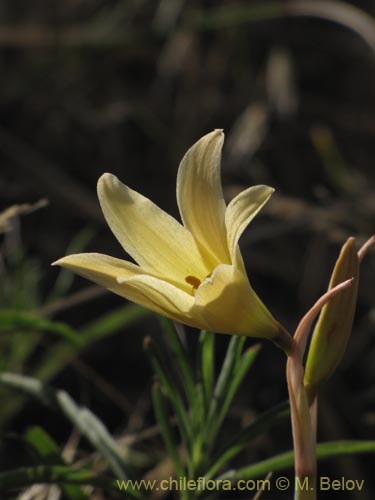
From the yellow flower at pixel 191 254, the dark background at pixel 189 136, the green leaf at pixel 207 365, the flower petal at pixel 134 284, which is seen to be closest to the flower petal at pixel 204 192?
the yellow flower at pixel 191 254

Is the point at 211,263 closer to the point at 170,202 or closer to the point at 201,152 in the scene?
the point at 201,152

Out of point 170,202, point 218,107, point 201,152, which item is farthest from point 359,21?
point 201,152

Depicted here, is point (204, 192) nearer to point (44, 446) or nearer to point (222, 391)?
point (222, 391)

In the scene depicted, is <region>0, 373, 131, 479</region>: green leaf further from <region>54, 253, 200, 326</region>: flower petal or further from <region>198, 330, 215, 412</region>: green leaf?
<region>54, 253, 200, 326</region>: flower petal

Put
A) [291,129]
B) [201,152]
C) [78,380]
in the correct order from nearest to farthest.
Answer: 1. [201,152]
2. [78,380]
3. [291,129]

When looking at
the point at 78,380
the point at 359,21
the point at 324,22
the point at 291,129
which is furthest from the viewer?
the point at 324,22

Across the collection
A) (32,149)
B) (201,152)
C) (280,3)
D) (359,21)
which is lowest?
(201,152)

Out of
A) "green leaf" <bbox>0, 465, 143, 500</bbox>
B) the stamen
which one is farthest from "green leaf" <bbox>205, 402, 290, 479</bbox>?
the stamen
